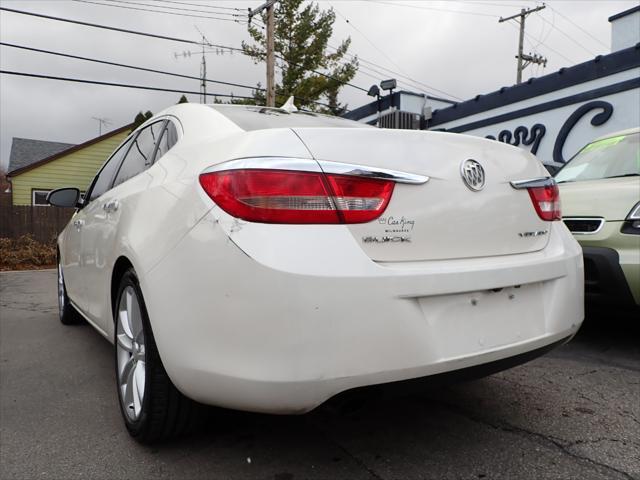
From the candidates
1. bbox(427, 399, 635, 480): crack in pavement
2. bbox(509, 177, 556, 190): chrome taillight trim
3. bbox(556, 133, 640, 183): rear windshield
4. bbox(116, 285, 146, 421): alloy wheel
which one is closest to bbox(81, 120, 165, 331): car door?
bbox(116, 285, 146, 421): alloy wheel

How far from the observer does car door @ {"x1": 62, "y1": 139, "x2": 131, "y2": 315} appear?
3340 millimetres

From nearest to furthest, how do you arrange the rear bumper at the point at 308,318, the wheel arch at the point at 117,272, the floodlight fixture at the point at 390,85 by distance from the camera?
the rear bumper at the point at 308,318 → the wheel arch at the point at 117,272 → the floodlight fixture at the point at 390,85

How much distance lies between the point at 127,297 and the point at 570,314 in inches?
76.0

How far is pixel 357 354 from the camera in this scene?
5.26 ft

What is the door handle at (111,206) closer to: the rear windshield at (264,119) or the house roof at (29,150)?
the rear windshield at (264,119)

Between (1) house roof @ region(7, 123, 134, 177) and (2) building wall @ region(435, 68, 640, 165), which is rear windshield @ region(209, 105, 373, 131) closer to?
(2) building wall @ region(435, 68, 640, 165)

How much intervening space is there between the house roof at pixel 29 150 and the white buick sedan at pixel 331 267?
2645 cm

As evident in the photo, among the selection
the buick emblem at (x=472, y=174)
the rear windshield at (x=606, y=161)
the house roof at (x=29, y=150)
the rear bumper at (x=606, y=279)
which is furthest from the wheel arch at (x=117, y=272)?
the house roof at (x=29, y=150)

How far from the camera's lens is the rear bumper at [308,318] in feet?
5.19

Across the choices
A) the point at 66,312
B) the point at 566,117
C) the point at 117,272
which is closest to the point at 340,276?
the point at 117,272

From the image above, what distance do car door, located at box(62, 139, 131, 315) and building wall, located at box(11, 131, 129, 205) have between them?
19642mm

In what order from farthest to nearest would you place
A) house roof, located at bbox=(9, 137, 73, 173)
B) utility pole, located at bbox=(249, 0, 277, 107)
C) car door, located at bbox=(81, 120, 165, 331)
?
house roof, located at bbox=(9, 137, 73, 173) < utility pole, located at bbox=(249, 0, 277, 107) < car door, located at bbox=(81, 120, 165, 331)

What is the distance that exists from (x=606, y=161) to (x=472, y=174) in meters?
2.90

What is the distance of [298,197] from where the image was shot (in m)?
1.66
